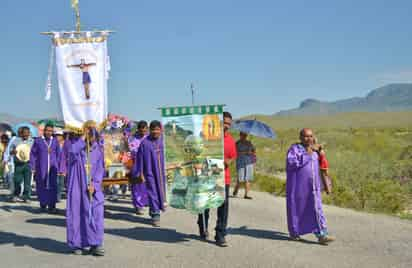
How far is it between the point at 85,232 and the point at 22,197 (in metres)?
7.12

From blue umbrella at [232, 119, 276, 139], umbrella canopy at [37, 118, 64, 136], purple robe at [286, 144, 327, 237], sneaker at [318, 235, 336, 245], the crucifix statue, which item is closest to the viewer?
sneaker at [318, 235, 336, 245]

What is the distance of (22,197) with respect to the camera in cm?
1432

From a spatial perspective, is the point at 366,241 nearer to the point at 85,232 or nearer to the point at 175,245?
the point at 175,245

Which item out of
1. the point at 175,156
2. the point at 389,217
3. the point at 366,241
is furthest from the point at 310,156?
the point at 389,217

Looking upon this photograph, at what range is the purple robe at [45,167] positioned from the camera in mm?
12250

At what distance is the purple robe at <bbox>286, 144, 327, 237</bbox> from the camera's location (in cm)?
864

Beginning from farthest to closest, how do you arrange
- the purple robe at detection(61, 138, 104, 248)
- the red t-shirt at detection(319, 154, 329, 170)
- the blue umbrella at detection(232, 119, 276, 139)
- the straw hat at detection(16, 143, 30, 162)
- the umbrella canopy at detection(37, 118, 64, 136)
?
the blue umbrella at detection(232, 119, 276, 139), the straw hat at detection(16, 143, 30, 162), the umbrella canopy at detection(37, 118, 64, 136), the red t-shirt at detection(319, 154, 329, 170), the purple robe at detection(61, 138, 104, 248)

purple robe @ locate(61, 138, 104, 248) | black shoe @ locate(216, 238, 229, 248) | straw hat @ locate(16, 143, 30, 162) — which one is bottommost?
black shoe @ locate(216, 238, 229, 248)

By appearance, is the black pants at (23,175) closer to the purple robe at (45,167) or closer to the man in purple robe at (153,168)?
the purple robe at (45,167)

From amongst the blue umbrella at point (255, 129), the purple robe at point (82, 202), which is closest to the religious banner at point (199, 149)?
the purple robe at point (82, 202)

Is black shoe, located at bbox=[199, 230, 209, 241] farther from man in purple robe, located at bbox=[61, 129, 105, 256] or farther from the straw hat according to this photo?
the straw hat

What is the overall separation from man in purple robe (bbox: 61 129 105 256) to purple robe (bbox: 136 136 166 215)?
6.34ft

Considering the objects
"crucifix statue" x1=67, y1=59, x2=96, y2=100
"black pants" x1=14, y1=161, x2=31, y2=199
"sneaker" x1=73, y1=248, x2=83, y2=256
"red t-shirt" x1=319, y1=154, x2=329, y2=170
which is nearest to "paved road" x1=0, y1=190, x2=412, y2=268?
"sneaker" x1=73, y1=248, x2=83, y2=256

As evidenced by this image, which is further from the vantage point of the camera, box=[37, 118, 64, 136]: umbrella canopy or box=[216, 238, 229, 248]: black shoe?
box=[37, 118, 64, 136]: umbrella canopy
